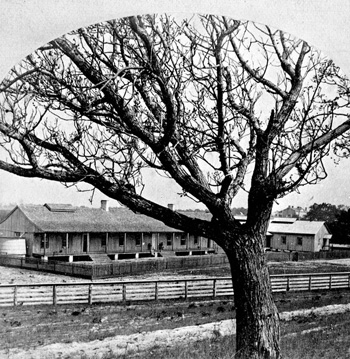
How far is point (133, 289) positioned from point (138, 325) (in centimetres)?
27

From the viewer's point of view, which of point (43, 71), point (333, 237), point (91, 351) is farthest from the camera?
point (333, 237)

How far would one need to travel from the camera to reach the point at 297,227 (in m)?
3.00

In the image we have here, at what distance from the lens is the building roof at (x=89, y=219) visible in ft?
9.56

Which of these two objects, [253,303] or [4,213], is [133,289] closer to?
[253,303]

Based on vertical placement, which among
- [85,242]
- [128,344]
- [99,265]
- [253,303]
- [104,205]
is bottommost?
[128,344]

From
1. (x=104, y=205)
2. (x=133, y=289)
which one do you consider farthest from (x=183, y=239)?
(x=104, y=205)

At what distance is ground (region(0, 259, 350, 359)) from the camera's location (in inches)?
104

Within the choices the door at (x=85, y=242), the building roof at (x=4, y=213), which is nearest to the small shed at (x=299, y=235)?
the door at (x=85, y=242)

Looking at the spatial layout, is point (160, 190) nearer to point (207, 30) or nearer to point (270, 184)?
point (270, 184)

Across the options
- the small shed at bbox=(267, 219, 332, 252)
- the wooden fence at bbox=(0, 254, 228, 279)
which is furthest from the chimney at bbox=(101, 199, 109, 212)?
the small shed at bbox=(267, 219, 332, 252)

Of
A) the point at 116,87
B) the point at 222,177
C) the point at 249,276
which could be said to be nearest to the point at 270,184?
the point at 222,177

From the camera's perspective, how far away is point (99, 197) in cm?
288

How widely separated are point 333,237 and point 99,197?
5.68 feet

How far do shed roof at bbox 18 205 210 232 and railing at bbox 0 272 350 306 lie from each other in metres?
0.36
